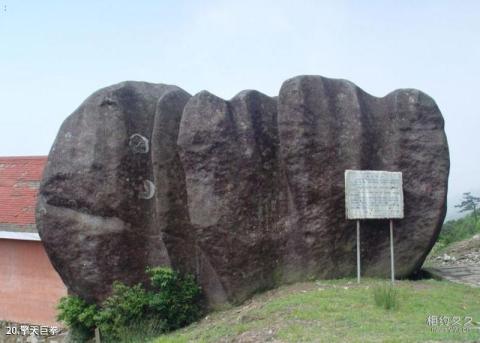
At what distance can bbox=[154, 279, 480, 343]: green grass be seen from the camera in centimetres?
582

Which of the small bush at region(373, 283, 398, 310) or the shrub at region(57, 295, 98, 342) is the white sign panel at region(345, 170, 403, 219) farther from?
the shrub at region(57, 295, 98, 342)

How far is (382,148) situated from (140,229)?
3.82m

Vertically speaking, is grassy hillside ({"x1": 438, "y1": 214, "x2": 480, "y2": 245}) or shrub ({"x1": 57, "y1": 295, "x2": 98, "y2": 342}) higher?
grassy hillside ({"x1": 438, "y1": 214, "x2": 480, "y2": 245})

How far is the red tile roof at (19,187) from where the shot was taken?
11.9m

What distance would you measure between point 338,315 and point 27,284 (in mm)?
7275

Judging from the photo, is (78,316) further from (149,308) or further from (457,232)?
(457,232)

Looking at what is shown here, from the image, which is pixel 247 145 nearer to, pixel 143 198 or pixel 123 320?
pixel 143 198

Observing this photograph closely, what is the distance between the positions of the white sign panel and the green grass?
37.5 inches

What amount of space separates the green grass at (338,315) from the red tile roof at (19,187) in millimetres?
5521

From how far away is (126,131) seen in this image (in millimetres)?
8930

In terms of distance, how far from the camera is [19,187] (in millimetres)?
13195

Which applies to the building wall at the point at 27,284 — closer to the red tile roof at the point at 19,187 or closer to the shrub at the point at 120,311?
the red tile roof at the point at 19,187

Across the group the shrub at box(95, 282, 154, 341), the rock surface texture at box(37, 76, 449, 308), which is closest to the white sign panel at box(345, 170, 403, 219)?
the rock surface texture at box(37, 76, 449, 308)

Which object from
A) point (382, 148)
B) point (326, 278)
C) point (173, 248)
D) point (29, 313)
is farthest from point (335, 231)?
Answer: point (29, 313)
